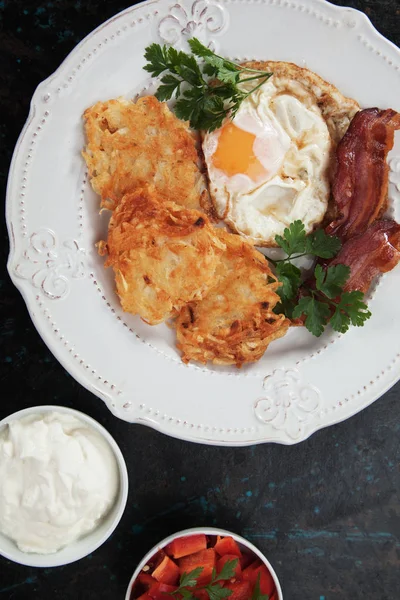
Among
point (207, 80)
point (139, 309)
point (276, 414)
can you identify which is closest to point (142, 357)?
point (139, 309)

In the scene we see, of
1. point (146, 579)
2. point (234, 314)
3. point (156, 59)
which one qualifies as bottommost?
point (146, 579)

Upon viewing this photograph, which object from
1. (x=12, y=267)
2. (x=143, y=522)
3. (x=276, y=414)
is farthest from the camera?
(x=143, y=522)

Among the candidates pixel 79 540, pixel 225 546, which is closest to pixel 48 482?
pixel 79 540

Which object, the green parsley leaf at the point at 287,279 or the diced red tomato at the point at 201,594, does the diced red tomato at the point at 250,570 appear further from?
the green parsley leaf at the point at 287,279

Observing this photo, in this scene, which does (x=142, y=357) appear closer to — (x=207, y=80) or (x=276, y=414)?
(x=276, y=414)

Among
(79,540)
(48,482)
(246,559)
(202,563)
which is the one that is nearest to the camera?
(48,482)

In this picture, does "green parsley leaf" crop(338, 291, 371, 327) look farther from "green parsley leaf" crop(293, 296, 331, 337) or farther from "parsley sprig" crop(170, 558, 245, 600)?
"parsley sprig" crop(170, 558, 245, 600)

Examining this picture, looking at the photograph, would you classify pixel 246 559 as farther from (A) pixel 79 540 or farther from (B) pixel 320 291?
(B) pixel 320 291
